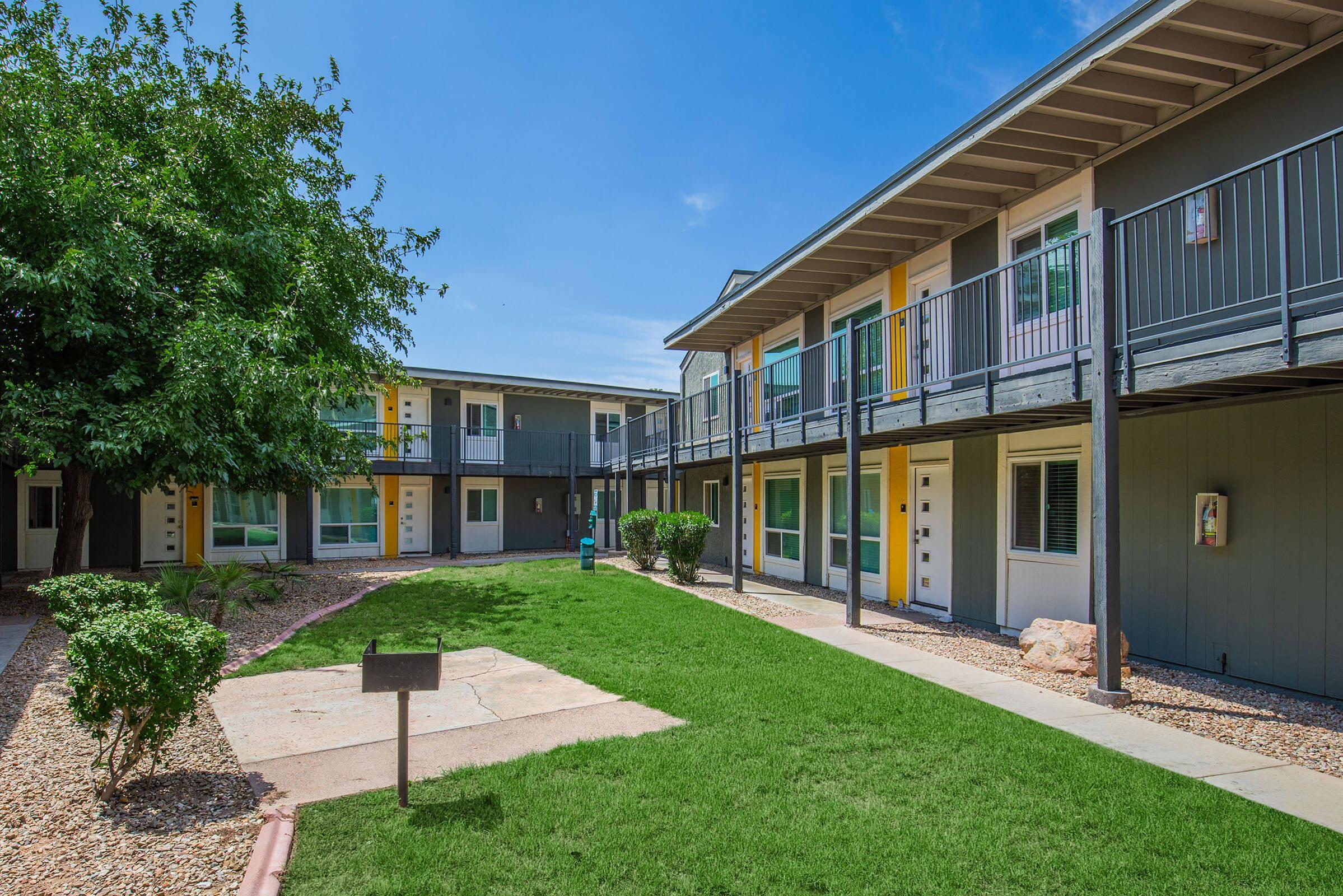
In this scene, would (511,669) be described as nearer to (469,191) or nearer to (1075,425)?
(1075,425)

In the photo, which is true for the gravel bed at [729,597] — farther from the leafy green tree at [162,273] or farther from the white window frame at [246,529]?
the white window frame at [246,529]

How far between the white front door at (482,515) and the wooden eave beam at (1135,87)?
19.4 m

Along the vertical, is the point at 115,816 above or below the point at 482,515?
below

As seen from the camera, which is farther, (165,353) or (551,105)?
(551,105)

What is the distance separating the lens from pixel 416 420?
22312 millimetres

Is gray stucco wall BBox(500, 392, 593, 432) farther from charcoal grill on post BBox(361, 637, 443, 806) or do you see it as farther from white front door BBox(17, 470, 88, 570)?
charcoal grill on post BBox(361, 637, 443, 806)

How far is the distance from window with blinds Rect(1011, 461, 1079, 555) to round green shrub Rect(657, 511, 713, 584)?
6074 mm

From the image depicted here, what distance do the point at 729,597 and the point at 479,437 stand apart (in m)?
12.7

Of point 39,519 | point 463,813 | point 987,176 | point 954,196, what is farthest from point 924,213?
point 39,519

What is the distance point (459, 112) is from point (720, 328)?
Answer: 6693 millimetres

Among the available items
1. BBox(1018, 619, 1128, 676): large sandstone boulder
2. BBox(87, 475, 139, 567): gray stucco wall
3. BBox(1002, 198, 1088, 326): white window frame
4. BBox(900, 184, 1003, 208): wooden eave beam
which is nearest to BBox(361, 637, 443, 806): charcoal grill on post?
BBox(1018, 619, 1128, 676): large sandstone boulder

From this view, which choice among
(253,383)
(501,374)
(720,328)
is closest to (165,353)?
(253,383)

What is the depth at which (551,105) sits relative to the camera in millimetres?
12938

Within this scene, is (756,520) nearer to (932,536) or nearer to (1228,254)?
(932,536)
